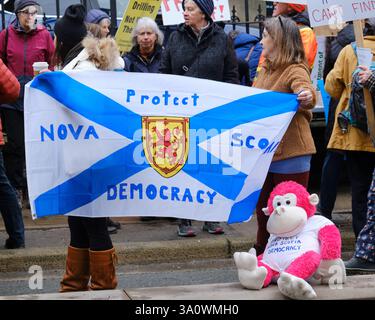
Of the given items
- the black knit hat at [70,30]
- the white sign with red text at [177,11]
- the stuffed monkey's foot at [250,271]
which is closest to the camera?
the stuffed monkey's foot at [250,271]

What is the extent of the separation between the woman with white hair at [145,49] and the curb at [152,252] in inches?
64.5

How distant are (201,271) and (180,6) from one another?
3107 mm

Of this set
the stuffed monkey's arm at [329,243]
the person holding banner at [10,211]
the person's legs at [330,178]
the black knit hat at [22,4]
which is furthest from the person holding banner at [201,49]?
the stuffed monkey's arm at [329,243]

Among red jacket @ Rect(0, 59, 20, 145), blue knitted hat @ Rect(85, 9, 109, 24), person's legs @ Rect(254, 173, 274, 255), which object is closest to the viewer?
person's legs @ Rect(254, 173, 274, 255)

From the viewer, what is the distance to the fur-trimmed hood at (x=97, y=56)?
558 centimetres

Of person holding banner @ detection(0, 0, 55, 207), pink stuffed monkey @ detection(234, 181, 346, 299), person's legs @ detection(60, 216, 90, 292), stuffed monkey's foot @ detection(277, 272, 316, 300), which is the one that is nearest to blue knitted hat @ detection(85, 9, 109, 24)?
person holding banner @ detection(0, 0, 55, 207)

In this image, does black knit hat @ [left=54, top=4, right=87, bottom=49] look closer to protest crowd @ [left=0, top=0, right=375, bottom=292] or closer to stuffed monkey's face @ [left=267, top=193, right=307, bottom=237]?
protest crowd @ [left=0, top=0, right=375, bottom=292]

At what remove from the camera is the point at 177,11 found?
9.45m

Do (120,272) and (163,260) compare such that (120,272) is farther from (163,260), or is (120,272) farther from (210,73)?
(210,73)

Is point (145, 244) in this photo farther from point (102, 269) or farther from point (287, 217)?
point (287, 217)

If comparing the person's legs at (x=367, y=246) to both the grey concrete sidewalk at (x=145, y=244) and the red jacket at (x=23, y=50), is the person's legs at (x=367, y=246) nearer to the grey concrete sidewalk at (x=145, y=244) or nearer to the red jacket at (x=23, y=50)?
the grey concrete sidewalk at (x=145, y=244)

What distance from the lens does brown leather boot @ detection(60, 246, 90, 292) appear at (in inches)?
224

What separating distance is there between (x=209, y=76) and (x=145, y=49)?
92 cm
